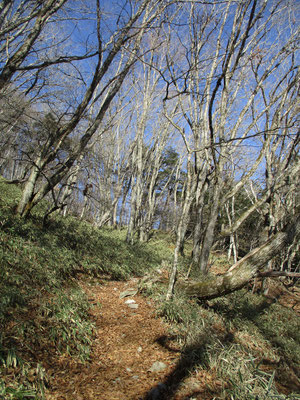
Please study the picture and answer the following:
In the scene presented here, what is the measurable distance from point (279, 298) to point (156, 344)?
21.4ft

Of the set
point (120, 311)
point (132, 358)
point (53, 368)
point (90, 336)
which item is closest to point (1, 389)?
point (53, 368)

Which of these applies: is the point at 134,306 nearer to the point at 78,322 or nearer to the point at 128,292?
the point at 128,292

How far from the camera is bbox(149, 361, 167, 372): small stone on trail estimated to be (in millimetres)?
2492

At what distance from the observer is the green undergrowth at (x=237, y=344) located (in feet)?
7.43

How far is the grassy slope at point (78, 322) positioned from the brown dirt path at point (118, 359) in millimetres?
151

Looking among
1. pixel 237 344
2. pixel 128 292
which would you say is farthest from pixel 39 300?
pixel 237 344

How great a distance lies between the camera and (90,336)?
9.10 feet

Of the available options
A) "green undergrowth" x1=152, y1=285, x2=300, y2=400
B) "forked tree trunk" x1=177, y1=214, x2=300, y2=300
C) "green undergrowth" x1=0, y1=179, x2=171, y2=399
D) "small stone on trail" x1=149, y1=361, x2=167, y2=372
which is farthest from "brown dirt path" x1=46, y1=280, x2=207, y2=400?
"forked tree trunk" x1=177, y1=214, x2=300, y2=300

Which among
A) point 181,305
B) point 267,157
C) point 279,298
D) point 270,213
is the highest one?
point 267,157

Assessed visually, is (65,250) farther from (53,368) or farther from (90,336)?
(53,368)

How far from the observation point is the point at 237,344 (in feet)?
9.36

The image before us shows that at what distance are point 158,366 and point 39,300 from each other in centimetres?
164

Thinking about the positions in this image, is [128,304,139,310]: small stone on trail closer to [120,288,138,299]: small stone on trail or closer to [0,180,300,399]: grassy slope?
[120,288,138,299]: small stone on trail

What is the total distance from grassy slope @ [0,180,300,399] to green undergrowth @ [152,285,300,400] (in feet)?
0.04
